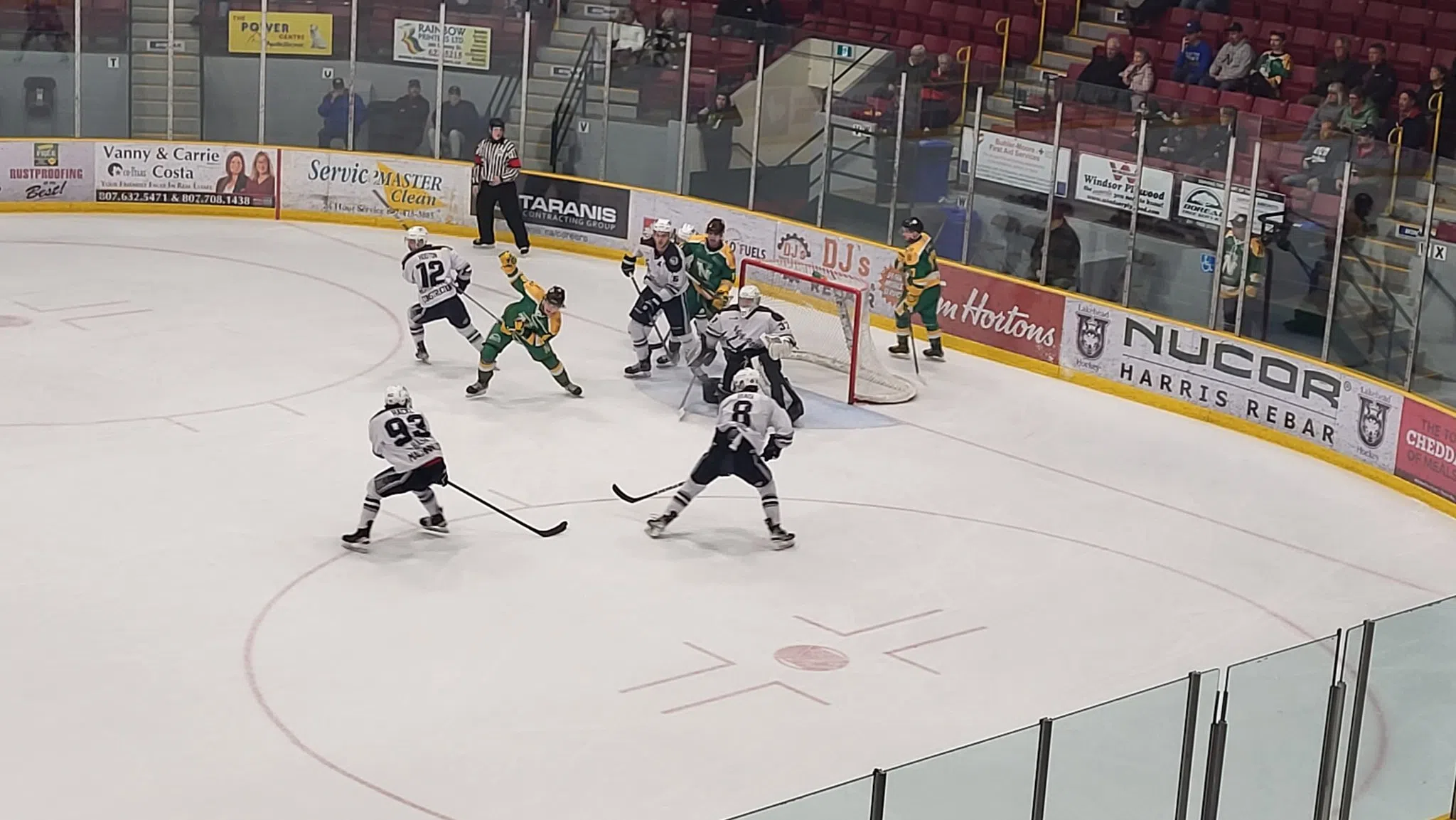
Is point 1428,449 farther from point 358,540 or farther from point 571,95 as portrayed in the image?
point 571,95

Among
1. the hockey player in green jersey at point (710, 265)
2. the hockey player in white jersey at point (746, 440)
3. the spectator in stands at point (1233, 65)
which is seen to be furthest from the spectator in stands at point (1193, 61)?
the hockey player in white jersey at point (746, 440)

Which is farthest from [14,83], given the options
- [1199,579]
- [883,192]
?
[1199,579]

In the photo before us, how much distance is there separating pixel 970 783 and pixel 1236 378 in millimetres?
10174

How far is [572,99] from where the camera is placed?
21797 mm

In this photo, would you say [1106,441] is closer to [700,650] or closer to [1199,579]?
[1199,579]

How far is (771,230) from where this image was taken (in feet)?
66.3

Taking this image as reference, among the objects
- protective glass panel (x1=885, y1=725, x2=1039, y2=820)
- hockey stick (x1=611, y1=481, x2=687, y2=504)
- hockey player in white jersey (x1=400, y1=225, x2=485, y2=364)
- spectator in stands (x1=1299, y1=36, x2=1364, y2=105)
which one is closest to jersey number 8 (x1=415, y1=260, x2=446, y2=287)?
hockey player in white jersey (x1=400, y1=225, x2=485, y2=364)

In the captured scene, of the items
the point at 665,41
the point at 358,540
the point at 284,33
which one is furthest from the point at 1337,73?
the point at 284,33

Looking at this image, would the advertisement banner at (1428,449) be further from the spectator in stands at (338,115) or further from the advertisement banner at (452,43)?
the spectator in stands at (338,115)

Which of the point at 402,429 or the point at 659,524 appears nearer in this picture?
the point at 402,429

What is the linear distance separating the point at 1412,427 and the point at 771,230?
714 cm

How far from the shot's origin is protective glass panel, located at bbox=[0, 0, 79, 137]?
70.9 feet

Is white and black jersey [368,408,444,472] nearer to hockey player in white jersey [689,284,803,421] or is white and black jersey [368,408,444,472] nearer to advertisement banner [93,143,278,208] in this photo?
hockey player in white jersey [689,284,803,421]

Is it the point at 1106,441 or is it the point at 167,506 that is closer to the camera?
the point at 167,506
